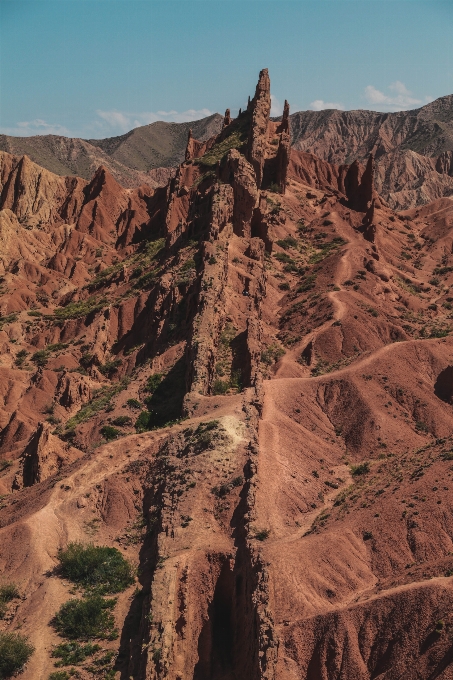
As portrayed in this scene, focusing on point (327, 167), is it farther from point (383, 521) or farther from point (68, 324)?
point (383, 521)

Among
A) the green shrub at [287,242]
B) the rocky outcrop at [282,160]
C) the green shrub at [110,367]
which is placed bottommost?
the green shrub at [110,367]

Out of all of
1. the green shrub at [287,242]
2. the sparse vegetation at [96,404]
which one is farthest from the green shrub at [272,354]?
the green shrub at [287,242]

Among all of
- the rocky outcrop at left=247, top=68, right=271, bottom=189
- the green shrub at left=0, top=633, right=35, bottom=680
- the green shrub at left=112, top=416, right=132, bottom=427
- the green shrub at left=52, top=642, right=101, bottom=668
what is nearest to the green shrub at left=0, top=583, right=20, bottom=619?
the green shrub at left=0, top=633, right=35, bottom=680

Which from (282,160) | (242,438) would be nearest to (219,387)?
(242,438)

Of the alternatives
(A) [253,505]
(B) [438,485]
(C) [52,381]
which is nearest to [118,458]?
(A) [253,505]

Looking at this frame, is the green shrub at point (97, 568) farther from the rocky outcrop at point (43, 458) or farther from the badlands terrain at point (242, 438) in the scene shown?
the rocky outcrop at point (43, 458)

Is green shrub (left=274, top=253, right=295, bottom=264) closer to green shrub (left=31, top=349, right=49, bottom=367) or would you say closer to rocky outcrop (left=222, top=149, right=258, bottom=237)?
rocky outcrop (left=222, top=149, right=258, bottom=237)

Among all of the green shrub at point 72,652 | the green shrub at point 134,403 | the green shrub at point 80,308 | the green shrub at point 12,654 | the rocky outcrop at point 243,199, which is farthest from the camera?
the green shrub at point 80,308
